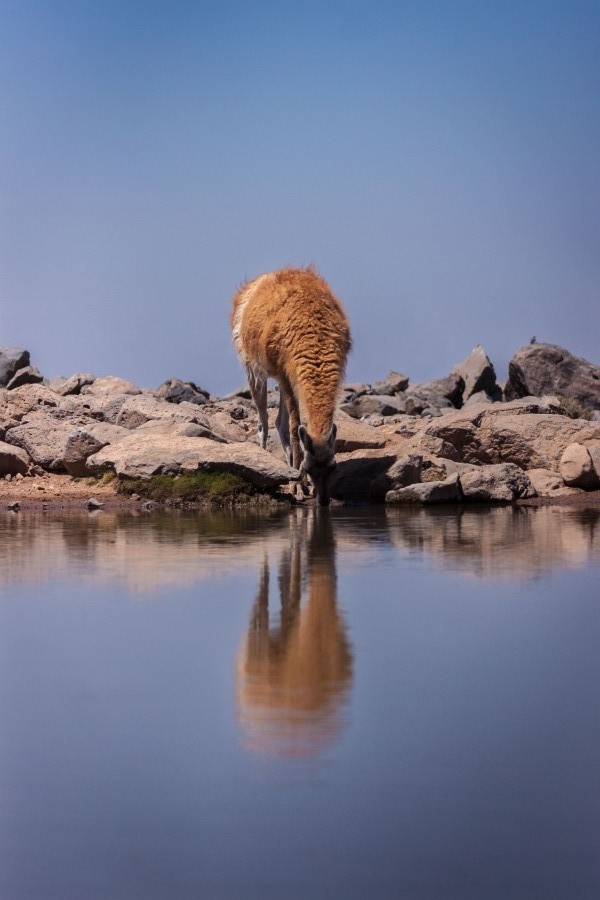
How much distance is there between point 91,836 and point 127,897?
416mm

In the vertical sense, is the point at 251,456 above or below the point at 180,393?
below

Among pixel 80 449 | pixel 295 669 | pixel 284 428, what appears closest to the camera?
pixel 295 669

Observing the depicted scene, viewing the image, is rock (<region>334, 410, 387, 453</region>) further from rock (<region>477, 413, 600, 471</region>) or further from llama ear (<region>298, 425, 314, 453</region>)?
llama ear (<region>298, 425, 314, 453</region>)

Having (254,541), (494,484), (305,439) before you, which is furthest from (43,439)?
(254,541)

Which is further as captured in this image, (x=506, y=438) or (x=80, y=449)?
(x=506, y=438)

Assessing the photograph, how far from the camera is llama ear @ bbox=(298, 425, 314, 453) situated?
49.5ft

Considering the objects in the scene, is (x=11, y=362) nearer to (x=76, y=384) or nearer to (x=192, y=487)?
(x=76, y=384)

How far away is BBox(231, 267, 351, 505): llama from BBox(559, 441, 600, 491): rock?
11.6 feet

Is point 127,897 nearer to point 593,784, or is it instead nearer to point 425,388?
point 593,784

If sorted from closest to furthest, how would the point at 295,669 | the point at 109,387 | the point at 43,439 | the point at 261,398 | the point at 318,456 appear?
the point at 295,669, the point at 318,456, the point at 261,398, the point at 43,439, the point at 109,387

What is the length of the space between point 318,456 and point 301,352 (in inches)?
56.4

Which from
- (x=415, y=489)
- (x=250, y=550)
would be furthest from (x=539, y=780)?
(x=415, y=489)

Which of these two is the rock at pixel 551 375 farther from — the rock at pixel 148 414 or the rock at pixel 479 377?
the rock at pixel 148 414

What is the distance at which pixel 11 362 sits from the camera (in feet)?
91.4
